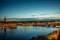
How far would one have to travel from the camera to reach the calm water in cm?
362

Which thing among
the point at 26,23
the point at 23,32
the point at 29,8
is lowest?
the point at 23,32

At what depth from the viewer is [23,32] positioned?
3762mm

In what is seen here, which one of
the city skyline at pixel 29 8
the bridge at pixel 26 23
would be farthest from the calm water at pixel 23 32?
the city skyline at pixel 29 8

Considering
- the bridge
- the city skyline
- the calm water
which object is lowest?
the calm water

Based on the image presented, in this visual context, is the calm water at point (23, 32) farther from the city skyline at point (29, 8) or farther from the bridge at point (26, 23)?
the city skyline at point (29, 8)

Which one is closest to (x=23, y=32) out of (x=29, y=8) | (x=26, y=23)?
(x=26, y=23)

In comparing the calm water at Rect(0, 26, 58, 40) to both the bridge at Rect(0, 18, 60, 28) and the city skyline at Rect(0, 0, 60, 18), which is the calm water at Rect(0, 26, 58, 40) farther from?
the city skyline at Rect(0, 0, 60, 18)

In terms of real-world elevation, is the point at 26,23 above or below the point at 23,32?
above

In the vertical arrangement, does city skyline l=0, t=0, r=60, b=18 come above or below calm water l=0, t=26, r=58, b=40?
above

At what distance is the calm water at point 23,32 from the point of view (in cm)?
362

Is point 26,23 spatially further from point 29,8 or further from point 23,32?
point 29,8

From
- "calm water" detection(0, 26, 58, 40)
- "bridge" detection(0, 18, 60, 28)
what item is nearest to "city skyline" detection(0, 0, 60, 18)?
"bridge" detection(0, 18, 60, 28)

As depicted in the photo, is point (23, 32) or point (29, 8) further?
point (23, 32)

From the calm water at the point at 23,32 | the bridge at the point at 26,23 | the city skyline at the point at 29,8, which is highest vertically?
the city skyline at the point at 29,8
